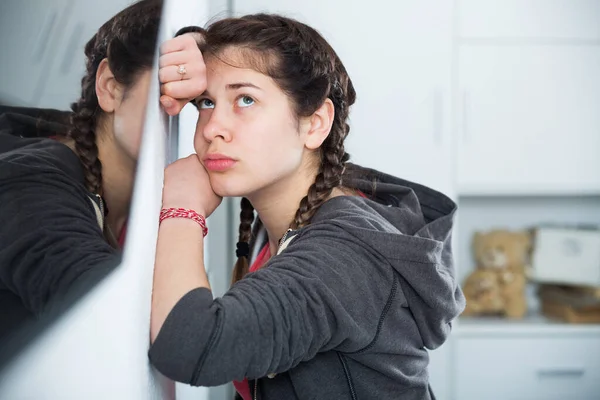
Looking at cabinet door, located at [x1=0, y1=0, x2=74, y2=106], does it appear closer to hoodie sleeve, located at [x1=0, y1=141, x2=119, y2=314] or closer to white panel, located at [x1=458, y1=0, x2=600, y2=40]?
hoodie sleeve, located at [x1=0, y1=141, x2=119, y2=314]

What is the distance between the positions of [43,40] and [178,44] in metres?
0.62

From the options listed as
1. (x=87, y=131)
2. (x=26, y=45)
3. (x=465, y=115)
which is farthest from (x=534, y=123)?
(x=26, y=45)

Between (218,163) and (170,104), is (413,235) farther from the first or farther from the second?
(170,104)

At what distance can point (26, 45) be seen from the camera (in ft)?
0.95

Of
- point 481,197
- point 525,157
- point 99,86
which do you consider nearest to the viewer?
point 99,86

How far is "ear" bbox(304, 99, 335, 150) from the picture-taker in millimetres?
1153

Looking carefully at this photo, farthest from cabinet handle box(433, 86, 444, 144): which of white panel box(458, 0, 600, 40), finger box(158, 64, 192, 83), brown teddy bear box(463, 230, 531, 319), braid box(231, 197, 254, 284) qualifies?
finger box(158, 64, 192, 83)

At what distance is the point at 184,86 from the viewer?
2.93 ft

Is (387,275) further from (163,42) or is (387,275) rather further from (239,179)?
(163,42)

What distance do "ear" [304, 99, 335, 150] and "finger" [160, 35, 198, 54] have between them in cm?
25

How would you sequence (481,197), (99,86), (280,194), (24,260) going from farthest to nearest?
1. (481,197)
2. (280,194)
3. (99,86)
4. (24,260)

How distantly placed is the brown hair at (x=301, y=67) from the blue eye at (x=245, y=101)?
0.05 metres

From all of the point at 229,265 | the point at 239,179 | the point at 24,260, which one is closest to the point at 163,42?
the point at 239,179

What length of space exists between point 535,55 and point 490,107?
0.23 m
